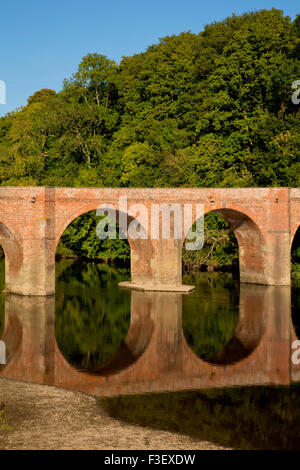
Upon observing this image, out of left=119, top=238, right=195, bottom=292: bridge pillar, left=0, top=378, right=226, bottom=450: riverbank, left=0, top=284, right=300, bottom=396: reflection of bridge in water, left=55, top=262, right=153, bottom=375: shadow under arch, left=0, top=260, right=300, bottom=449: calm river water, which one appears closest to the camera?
left=0, top=378, right=226, bottom=450: riverbank

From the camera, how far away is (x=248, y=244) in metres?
32.8

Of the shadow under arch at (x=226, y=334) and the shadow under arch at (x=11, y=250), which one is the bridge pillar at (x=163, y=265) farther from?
the shadow under arch at (x=11, y=250)

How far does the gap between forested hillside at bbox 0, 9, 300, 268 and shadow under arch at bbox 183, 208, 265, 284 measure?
209 inches

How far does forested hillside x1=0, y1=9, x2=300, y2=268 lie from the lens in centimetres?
3888

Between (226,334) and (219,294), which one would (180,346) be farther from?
(219,294)

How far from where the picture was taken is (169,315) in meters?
23.8

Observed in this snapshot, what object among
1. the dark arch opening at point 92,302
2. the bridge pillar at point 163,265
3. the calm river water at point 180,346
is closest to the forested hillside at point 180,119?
the dark arch opening at point 92,302

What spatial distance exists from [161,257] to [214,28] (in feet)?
91.7

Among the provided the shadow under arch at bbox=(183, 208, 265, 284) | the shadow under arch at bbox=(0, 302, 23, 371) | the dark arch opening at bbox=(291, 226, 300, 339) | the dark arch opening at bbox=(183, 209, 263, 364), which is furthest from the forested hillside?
the shadow under arch at bbox=(0, 302, 23, 371)

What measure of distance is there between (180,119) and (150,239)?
19384 mm

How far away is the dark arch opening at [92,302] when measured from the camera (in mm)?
17656

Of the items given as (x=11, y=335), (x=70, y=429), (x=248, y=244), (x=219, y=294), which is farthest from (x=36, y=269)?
(x=70, y=429)

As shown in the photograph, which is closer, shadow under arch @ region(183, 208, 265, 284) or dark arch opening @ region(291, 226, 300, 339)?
dark arch opening @ region(291, 226, 300, 339)

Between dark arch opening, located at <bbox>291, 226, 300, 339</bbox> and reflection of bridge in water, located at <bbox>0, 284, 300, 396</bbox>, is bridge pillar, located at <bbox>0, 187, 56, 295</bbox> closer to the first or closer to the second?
reflection of bridge in water, located at <bbox>0, 284, 300, 396</bbox>
